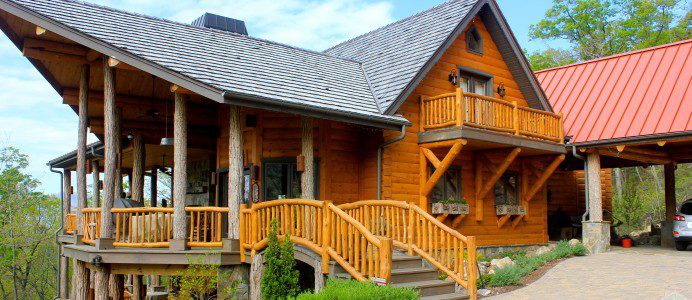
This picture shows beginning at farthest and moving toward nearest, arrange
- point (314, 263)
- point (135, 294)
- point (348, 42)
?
point (348, 42) → point (135, 294) → point (314, 263)

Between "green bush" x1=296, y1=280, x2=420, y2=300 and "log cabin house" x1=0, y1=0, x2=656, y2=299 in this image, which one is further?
"log cabin house" x1=0, y1=0, x2=656, y2=299

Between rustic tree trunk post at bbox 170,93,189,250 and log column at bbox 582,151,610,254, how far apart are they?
34.6 feet

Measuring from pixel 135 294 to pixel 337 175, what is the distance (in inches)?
249

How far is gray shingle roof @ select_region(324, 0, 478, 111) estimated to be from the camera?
14617 millimetres

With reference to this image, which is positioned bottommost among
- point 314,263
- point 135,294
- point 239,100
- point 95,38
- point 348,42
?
point 135,294

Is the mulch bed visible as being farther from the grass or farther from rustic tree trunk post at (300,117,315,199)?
rustic tree trunk post at (300,117,315,199)

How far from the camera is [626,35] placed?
33.9 m

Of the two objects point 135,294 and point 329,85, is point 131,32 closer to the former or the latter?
point 329,85

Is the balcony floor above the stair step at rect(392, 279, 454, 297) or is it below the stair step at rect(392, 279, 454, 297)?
above

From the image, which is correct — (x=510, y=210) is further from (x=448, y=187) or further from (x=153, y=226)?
(x=153, y=226)

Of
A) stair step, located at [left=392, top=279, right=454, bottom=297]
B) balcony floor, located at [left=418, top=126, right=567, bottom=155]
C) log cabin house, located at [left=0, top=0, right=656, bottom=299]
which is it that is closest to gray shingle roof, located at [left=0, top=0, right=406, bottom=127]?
log cabin house, located at [left=0, top=0, right=656, bottom=299]

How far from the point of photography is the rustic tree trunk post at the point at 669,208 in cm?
1869

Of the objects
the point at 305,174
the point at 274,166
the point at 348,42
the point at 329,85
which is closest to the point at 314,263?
the point at 305,174

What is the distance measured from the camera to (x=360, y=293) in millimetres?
8055
